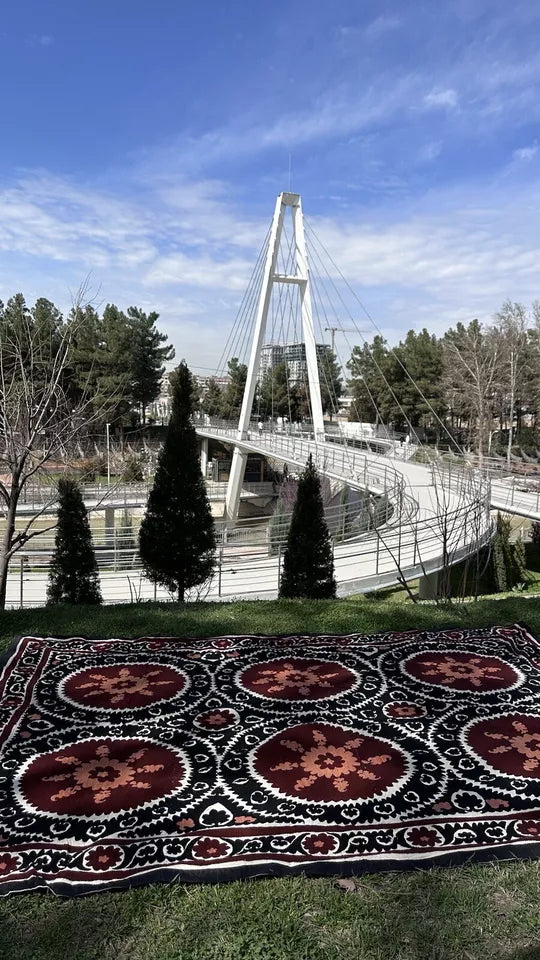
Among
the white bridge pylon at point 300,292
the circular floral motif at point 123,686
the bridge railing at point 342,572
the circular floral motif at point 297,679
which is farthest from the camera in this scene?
the white bridge pylon at point 300,292

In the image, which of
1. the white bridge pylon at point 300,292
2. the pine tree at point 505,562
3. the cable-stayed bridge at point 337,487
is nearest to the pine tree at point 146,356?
the cable-stayed bridge at point 337,487

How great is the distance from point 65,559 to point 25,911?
16.8 ft

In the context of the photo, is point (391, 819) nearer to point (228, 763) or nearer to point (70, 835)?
point (228, 763)

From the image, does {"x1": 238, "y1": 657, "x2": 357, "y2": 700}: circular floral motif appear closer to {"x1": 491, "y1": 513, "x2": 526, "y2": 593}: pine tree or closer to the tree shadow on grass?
the tree shadow on grass

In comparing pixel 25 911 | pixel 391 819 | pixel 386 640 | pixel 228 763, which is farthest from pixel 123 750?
pixel 386 640

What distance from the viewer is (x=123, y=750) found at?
2.63 m

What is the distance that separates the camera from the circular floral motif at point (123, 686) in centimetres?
308

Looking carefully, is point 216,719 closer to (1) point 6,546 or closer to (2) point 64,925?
(2) point 64,925

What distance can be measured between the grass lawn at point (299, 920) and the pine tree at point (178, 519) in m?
5.00

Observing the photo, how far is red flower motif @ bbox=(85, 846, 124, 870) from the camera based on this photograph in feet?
6.42

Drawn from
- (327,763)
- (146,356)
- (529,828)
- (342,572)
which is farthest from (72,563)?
(146,356)

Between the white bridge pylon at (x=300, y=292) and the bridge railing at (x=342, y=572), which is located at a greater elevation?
the white bridge pylon at (x=300, y=292)

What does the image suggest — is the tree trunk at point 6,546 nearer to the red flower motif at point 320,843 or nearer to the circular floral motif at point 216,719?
the circular floral motif at point 216,719

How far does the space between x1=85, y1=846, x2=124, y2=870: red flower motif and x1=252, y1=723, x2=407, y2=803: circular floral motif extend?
0.62 metres
